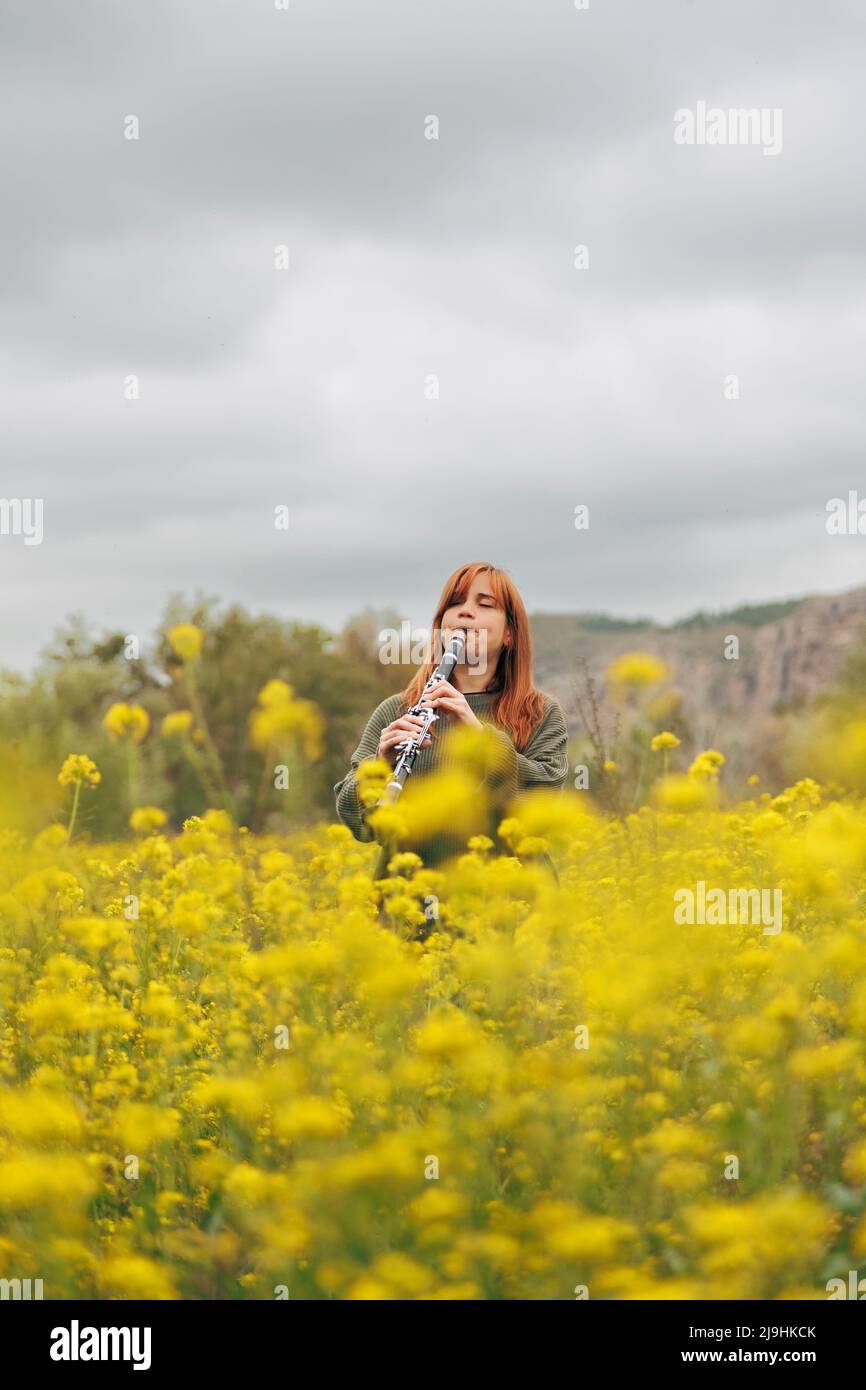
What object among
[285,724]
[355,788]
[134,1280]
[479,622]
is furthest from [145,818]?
[479,622]

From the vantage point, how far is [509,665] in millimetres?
4684

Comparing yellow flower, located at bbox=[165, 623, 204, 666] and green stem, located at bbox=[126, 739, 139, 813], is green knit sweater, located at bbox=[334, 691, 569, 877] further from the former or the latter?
green stem, located at bbox=[126, 739, 139, 813]

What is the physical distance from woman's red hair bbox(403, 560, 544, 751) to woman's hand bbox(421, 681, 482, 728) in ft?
1.61

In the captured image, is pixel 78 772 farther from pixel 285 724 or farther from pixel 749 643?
pixel 749 643

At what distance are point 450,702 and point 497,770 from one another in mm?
345

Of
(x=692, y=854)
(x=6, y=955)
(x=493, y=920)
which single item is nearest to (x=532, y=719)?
(x=692, y=854)

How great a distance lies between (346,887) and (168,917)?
31.9 inches

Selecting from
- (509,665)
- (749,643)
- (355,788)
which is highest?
(749,643)

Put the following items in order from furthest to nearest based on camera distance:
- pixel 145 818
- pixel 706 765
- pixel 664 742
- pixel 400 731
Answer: pixel 664 742
pixel 400 731
pixel 706 765
pixel 145 818

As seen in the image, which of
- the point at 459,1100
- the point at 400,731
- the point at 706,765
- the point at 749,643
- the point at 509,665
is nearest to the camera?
the point at 459,1100

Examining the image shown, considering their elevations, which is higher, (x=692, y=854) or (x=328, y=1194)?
(x=692, y=854)

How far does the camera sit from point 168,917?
3.57 metres
